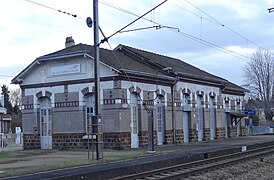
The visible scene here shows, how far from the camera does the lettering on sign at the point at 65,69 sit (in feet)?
110

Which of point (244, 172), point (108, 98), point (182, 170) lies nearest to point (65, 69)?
point (108, 98)

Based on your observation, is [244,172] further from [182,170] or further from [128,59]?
[128,59]

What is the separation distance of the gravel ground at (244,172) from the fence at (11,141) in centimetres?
2010

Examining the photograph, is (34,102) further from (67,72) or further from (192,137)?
(192,137)

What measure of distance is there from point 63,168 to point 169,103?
1884 cm

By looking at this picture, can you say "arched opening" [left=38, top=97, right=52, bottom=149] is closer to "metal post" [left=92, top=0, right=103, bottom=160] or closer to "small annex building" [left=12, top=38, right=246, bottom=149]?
"small annex building" [left=12, top=38, right=246, bottom=149]

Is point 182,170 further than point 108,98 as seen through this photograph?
No

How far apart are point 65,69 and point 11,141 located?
24.1 metres

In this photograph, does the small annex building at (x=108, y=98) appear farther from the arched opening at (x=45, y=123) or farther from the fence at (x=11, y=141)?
the fence at (x=11, y=141)

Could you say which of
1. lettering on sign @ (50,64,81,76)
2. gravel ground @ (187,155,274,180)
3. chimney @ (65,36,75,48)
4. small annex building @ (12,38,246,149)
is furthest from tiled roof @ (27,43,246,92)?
gravel ground @ (187,155,274,180)

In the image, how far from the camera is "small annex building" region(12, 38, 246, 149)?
105 feet

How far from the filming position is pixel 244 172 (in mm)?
18281

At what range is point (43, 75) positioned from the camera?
3525 centimetres

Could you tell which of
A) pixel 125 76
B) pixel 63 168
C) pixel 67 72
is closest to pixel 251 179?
pixel 63 168
